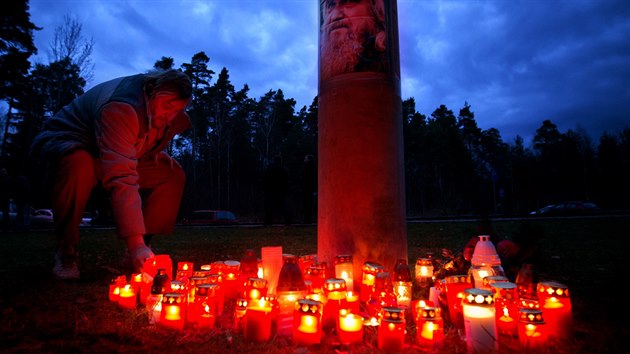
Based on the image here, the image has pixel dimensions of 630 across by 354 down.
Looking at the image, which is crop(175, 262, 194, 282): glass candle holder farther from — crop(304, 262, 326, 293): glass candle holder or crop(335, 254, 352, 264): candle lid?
crop(335, 254, 352, 264): candle lid

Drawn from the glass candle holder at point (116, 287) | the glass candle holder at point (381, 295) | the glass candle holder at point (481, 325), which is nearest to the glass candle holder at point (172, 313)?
the glass candle holder at point (116, 287)

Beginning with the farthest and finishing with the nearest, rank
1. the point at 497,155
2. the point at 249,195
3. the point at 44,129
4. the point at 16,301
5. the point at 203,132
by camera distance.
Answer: the point at 497,155 → the point at 203,132 → the point at 249,195 → the point at 44,129 → the point at 16,301

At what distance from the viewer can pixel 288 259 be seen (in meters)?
2.16

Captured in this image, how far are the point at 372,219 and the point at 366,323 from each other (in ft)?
3.95

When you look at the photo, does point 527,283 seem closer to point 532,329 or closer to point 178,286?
point 532,329

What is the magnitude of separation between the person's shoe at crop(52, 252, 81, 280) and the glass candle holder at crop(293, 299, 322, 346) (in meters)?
2.47

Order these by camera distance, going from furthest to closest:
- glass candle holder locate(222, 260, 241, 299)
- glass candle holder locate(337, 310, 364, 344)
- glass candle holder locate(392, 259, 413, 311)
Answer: glass candle holder locate(222, 260, 241, 299)
glass candle holder locate(392, 259, 413, 311)
glass candle holder locate(337, 310, 364, 344)

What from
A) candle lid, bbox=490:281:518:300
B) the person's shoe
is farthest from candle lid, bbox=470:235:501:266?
the person's shoe

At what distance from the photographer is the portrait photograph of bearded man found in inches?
130

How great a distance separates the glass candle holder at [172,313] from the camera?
2.01 metres

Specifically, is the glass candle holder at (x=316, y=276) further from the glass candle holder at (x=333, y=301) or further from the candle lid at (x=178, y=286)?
the candle lid at (x=178, y=286)

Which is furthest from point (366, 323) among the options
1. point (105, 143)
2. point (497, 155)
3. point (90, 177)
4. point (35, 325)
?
point (497, 155)

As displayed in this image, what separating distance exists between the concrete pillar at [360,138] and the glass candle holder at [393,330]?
119cm

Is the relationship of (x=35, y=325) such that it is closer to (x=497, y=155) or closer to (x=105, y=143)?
(x=105, y=143)
